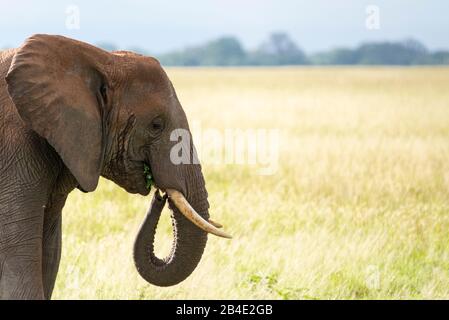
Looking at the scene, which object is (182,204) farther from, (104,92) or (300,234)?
(300,234)

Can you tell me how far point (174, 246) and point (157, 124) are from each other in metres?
0.91

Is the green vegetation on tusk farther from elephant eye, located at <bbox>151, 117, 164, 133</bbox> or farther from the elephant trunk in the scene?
elephant eye, located at <bbox>151, 117, 164, 133</bbox>

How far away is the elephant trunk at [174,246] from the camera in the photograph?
23.1 ft

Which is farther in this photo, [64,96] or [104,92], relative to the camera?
[104,92]

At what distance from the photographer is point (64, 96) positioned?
21.0 feet

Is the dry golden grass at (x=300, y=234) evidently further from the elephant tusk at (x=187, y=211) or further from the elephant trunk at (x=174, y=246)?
the elephant tusk at (x=187, y=211)

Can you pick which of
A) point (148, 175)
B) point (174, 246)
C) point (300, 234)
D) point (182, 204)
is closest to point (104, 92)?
point (148, 175)

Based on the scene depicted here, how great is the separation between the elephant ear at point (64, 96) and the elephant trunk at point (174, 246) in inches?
27.9

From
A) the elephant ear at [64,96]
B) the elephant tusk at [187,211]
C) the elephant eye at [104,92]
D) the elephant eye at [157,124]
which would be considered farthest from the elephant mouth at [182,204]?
the elephant eye at [104,92]

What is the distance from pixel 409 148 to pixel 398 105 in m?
19.1
